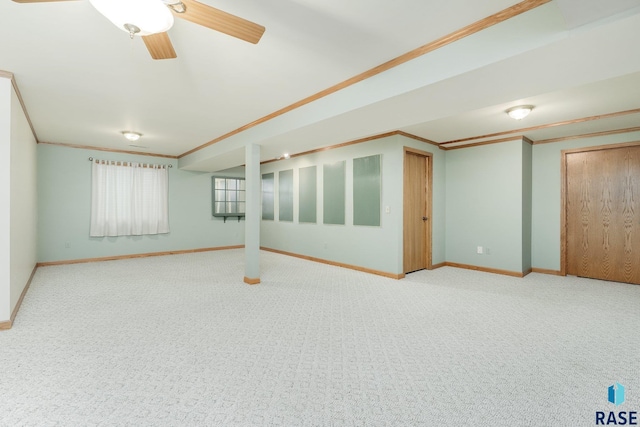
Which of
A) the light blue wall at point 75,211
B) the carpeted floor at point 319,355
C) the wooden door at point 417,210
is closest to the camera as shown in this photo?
the carpeted floor at point 319,355

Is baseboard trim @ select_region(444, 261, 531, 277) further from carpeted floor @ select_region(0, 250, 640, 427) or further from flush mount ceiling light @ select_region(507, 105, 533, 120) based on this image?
flush mount ceiling light @ select_region(507, 105, 533, 120)

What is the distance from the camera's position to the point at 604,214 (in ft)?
15.3

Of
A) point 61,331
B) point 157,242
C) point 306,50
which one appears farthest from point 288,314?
point 157,242

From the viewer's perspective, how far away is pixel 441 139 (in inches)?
210

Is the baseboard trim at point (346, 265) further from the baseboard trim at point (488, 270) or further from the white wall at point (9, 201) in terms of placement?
the white wall at point (9, 201)

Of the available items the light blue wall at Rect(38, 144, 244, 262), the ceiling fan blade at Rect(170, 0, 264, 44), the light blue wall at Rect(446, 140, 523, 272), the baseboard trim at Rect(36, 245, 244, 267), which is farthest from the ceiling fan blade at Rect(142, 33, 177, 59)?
the baseboard trim at Rect(36, 245, 244, 267)

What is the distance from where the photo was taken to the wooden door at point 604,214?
4449 mm

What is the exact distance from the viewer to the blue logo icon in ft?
5.94

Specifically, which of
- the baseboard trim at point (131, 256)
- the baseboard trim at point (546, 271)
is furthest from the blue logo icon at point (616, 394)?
the baseboard trim at point (131, 256)

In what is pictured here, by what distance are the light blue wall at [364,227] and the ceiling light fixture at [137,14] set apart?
388 centimetres

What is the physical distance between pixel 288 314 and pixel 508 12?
3154 millimetres

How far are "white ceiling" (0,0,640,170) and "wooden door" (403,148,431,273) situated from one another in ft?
A: 3.82

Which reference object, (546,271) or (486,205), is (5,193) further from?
(546,271)

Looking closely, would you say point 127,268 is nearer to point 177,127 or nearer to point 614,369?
point 177,127
